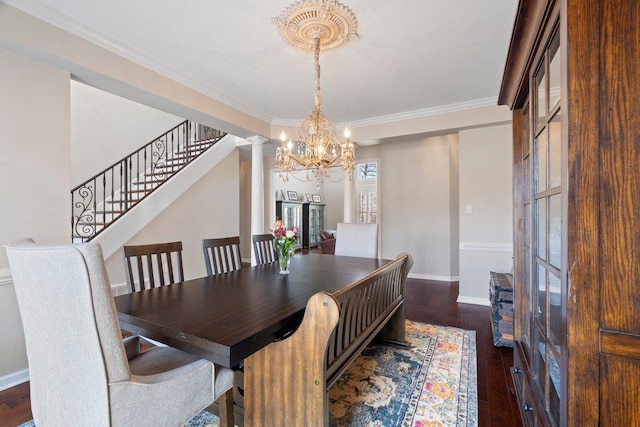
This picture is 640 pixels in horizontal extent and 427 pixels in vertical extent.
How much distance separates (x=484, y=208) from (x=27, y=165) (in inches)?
181

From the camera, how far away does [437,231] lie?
518cm

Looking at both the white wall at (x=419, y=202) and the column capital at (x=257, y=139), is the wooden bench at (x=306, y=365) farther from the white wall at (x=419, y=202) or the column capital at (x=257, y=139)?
the white wall at (x=419, y=202)

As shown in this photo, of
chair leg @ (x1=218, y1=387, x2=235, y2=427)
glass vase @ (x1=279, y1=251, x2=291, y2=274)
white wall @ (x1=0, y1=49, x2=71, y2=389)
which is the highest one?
white wall @ (x1=0, y1=49, x2=71, y2=389)

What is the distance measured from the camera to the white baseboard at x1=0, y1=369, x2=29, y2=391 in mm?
2039

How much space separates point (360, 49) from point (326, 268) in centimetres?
189

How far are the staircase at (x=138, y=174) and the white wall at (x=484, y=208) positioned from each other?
13.0 ft

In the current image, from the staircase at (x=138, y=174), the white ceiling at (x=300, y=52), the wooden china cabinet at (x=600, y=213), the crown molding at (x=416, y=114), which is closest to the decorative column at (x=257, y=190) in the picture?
the crown molding at (x=416, y=114)

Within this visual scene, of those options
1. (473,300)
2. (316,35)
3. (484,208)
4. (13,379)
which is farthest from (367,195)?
(13,379)

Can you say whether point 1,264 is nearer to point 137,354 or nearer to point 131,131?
point 137,354

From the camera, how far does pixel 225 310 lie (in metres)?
1.45

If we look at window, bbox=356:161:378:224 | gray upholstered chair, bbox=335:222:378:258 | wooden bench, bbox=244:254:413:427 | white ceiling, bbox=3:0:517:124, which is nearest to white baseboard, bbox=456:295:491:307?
gray upholstered chair, bbox=335:222:378:258

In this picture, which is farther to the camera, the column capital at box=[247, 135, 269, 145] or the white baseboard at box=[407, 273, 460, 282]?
the white baseboard at box=[407, 273, 460, 282]

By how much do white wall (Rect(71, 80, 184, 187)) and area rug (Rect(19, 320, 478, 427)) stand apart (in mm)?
3925

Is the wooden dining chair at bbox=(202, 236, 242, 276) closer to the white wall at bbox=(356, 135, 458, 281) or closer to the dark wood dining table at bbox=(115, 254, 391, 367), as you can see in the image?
the dark wood dining table at bbox=(115, 254, 391, 367)
